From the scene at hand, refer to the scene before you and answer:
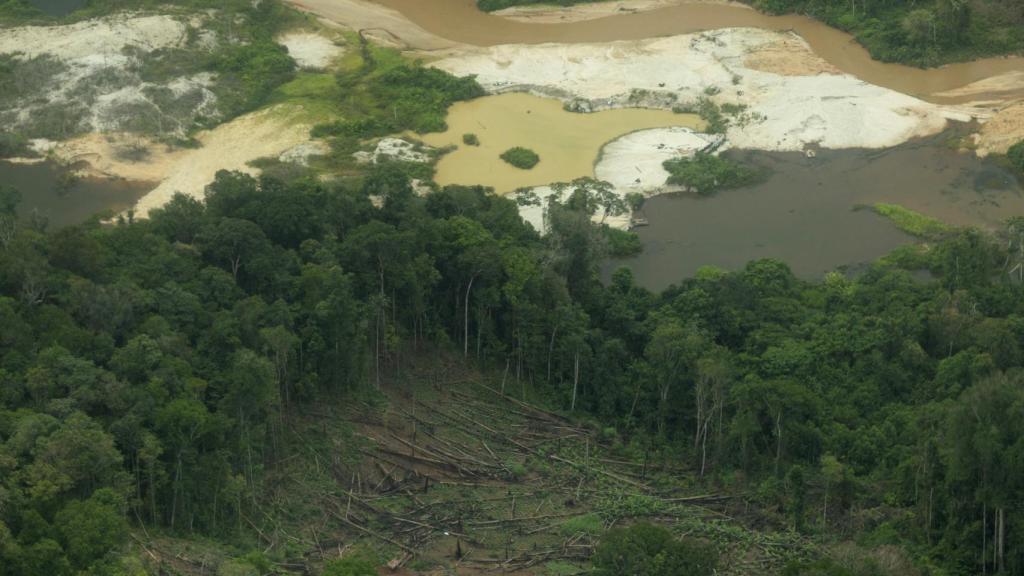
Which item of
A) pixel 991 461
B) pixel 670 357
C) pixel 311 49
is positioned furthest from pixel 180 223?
pixel 311 49

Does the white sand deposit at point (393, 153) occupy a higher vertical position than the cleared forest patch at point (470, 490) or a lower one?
higher

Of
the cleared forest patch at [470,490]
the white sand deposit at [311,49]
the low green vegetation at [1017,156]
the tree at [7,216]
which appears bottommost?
the cleared forest patch at [470,490]

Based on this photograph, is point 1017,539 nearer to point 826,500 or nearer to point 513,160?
point 826,500

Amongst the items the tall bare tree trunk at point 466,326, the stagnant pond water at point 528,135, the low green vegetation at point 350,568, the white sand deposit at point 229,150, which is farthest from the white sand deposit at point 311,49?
the low green vegetation at point 350,568

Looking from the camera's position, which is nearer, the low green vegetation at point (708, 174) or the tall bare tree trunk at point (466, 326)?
the tall bare tree trunk at point (466, 326)

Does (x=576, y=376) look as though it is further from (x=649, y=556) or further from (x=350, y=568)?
(x=350, y=568)

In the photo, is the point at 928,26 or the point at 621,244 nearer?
the point at 621,244

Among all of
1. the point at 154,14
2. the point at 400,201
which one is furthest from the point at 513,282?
the point at 154,14

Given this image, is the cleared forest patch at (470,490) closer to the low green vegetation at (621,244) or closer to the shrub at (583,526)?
the shrub at (583,526)
